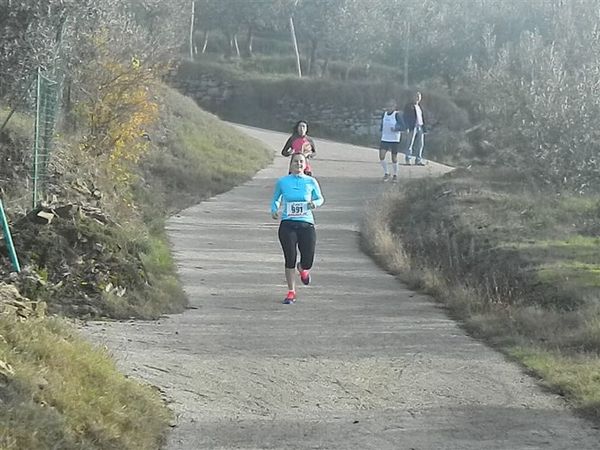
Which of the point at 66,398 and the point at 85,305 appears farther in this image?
the point at 85,305

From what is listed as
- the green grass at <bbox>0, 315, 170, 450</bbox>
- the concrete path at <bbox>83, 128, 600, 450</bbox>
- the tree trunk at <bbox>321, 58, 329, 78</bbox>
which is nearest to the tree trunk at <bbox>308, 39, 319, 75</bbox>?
the tree trunk at <bbox>321, 58, 329, 78</bbox>

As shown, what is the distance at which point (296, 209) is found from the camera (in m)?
10.6

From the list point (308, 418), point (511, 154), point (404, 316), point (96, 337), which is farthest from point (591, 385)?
point (511, 154)

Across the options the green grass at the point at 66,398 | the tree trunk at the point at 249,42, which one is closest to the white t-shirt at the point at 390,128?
the green grass at the point at 66,398

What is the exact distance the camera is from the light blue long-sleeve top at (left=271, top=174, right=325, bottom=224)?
34.8ft

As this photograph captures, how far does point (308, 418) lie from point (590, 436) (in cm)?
180

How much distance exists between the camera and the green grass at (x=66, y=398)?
515cm

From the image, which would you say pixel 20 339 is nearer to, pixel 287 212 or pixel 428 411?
pixel 428 411

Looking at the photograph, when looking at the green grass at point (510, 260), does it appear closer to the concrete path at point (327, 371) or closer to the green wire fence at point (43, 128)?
the concrete path at point (327, 371)

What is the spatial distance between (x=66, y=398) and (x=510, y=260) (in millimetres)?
7937

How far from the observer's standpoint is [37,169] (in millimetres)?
12125

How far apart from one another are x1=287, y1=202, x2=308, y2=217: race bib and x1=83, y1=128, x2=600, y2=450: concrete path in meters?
0.94

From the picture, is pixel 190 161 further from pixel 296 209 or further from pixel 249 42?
pixel 249 42

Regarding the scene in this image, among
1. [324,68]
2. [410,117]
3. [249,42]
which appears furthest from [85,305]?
[249,42]
